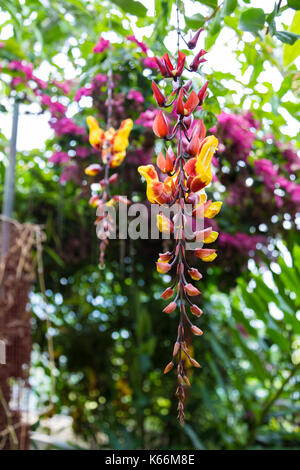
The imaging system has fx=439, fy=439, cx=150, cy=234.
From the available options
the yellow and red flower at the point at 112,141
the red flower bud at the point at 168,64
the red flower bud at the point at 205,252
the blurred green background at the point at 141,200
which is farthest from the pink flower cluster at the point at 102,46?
the red flower bud at the point at 205,252

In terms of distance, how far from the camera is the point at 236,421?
5.42 feet

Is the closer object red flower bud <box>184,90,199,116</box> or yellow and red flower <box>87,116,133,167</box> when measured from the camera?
red flower bud <box>184,90,199,116</box>

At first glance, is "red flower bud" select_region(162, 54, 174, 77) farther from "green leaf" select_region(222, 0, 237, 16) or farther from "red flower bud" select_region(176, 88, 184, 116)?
"green leaf" select_region(222, 0, 237, 16)

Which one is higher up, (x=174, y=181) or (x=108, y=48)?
(x=108, y=48)

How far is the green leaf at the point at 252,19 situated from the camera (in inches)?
24.9

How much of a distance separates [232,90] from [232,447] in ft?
3.68

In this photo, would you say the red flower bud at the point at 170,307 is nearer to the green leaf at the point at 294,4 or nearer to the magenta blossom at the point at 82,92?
the green leaf at the point at 294,4

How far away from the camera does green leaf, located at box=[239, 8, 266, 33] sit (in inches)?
24.9

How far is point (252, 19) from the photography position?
64cm

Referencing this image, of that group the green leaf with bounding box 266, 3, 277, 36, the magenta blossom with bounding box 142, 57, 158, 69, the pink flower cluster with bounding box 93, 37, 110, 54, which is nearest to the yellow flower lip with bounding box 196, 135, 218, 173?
the green leaf with bounding box 266, 3, 277, 36

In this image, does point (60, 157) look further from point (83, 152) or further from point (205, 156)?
point (205, 156)

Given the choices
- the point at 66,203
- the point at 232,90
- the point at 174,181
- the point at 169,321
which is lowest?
the point at 169,321
